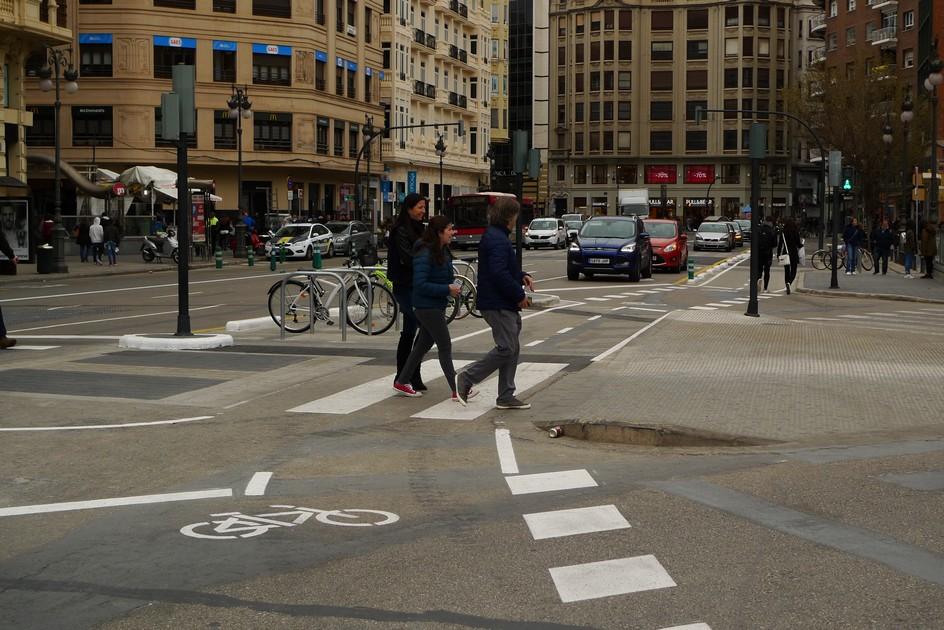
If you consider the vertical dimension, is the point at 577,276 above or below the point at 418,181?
below

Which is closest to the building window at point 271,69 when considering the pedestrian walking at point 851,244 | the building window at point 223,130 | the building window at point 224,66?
the building window at point 224,66

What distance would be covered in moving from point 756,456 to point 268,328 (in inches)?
439

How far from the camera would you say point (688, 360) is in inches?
581

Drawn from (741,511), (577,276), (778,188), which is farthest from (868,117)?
(741,511)

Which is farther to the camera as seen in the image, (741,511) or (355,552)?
(741,511)

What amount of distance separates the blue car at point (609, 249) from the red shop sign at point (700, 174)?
81786 millimetres

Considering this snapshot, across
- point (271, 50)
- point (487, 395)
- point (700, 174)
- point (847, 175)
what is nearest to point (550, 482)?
point (487, 395)

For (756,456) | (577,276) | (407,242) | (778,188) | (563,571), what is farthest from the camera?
(778,188)

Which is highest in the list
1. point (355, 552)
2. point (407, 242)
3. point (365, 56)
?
point (365, 56)

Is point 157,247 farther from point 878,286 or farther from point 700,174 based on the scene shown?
point 700,174

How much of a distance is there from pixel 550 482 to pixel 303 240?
43653 millimetres

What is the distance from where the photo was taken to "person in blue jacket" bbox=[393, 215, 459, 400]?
37.7 ft

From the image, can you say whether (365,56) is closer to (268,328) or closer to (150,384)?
(268,328)

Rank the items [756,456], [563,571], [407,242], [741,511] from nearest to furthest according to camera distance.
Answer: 1. [563,571]
2. [741,511]
3. [756,456]
4. [407,242]
